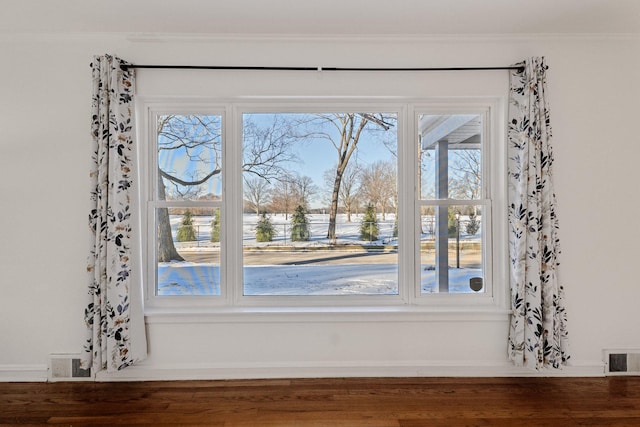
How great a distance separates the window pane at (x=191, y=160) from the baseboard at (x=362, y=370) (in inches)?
49.3

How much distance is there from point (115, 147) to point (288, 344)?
5.88 feet

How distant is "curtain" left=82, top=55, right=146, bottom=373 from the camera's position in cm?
244

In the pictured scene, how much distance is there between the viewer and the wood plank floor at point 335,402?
7.06 ft

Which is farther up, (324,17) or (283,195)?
(324,17)

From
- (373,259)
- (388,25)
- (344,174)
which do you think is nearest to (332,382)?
(373,259)

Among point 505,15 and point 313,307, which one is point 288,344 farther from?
point 505,15

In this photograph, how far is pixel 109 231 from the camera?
244 cm

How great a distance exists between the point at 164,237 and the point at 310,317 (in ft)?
4.05

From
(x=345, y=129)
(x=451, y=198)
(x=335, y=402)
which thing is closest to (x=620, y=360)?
(x=451, y=198)

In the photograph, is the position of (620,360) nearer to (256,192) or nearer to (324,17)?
(256,192)

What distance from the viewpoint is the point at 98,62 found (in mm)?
2490

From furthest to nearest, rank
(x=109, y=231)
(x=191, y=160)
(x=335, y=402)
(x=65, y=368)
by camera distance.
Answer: (x=191, y=160) < (x=65, y=368) < (x=109, y=231) < (x=335, y=402)

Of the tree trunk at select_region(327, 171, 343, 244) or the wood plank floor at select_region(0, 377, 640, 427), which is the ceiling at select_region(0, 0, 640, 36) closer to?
the tree trunk at select_region(327, 171, 343, 244)

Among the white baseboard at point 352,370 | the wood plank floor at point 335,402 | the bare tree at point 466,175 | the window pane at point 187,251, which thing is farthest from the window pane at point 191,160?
the bare tree at point 466,175
